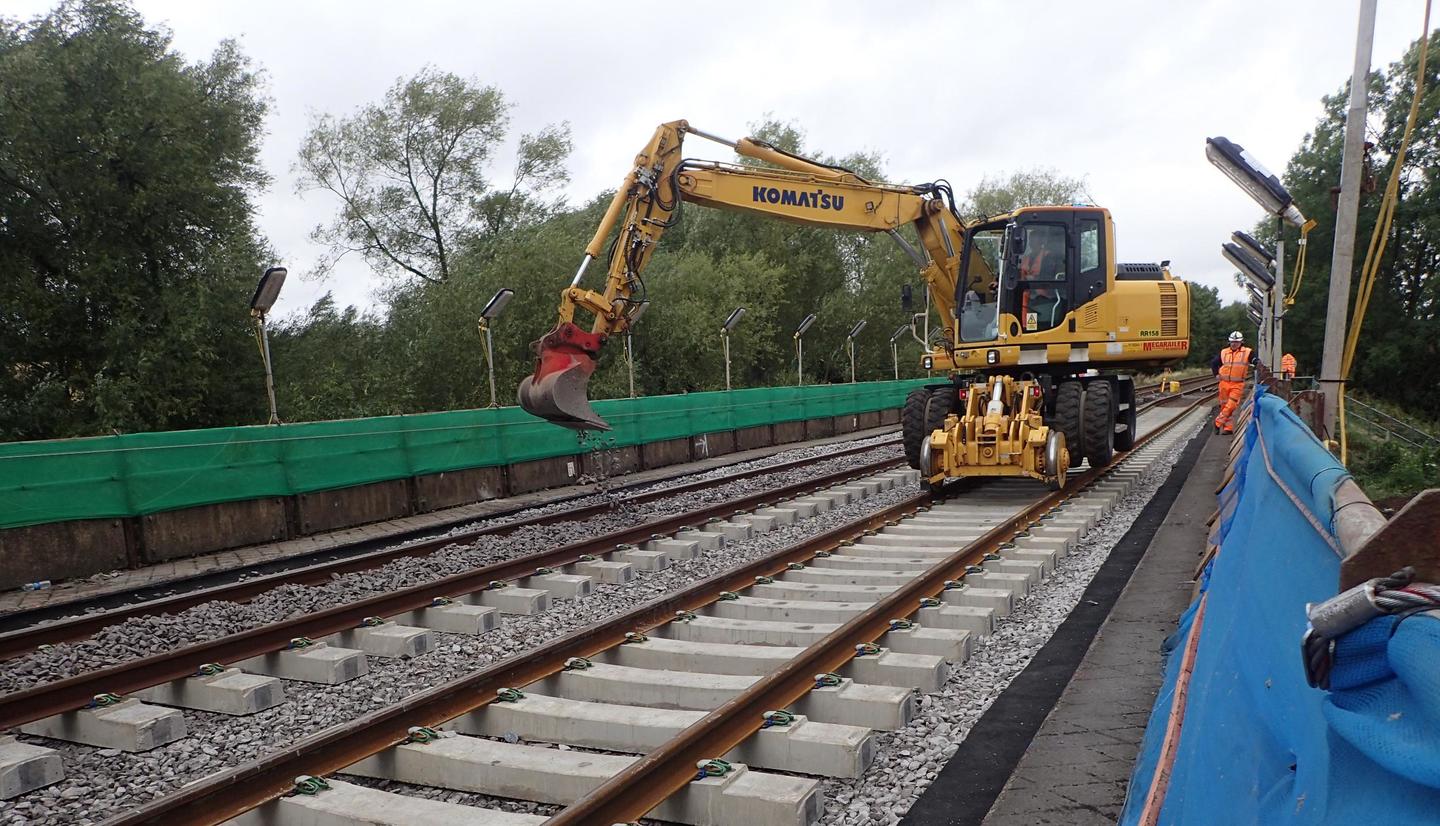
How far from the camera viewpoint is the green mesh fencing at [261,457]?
9984 mm

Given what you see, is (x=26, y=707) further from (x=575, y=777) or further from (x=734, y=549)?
(x=734, y=549)

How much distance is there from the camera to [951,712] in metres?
5.10

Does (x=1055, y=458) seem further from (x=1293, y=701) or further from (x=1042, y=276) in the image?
(x=1293, y=701)

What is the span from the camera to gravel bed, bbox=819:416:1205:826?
4086 mm

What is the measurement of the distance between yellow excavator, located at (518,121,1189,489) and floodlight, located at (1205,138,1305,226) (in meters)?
3.09

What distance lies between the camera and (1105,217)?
42.6 feet

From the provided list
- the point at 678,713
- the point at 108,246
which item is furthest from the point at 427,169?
the point at 678,713

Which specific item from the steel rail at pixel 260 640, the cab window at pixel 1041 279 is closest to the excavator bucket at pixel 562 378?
the steel rail at pixel 260 640

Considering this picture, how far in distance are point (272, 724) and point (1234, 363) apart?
63.3ft

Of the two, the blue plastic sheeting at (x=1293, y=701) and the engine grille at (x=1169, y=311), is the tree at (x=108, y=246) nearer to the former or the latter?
the engine grille at (x=1169, y=311)

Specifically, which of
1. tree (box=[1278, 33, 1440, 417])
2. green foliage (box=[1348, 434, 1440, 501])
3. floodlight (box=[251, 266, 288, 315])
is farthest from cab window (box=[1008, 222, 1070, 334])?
tree (box=[1278, 33, 1440, 417])

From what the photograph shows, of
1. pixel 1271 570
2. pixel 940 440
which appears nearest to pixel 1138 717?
pixel 1271 570

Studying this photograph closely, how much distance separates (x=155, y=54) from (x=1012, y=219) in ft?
73.4

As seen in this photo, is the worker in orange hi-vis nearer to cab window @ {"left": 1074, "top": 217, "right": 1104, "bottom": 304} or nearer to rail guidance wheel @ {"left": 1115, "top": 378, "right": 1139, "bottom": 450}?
rail guidance wheel @ {"left": 1115, "top": 378, "right": 1139, "bottom": 450}
